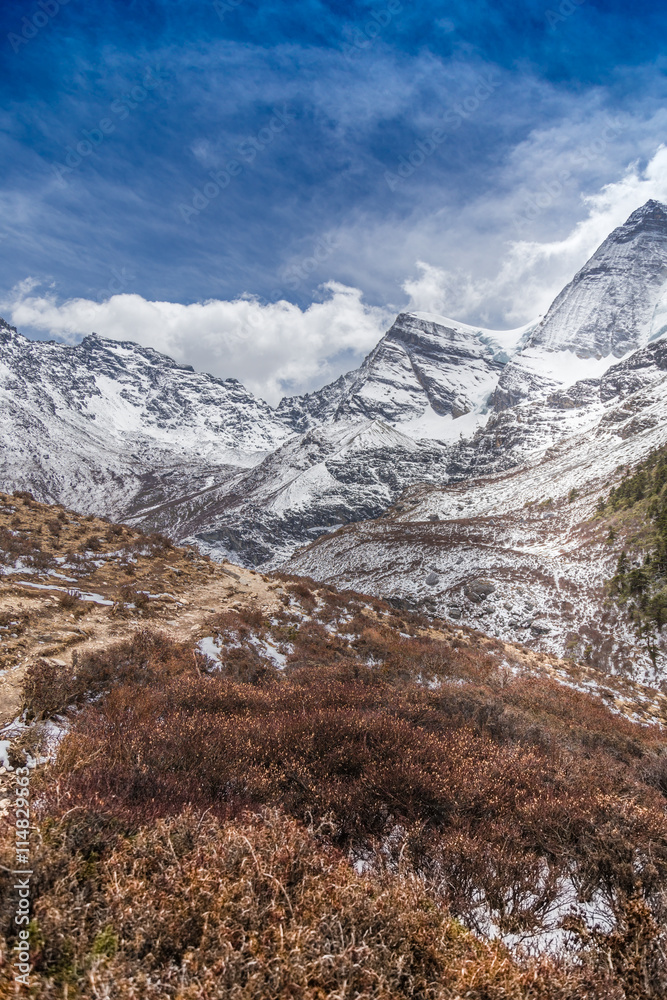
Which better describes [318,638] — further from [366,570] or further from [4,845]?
[366,570]

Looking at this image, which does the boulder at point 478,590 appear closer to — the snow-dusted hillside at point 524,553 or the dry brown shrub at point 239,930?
the snow-dusted hillside at point 524,553

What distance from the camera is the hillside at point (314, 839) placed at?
3.01m

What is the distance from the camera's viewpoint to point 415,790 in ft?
17.1

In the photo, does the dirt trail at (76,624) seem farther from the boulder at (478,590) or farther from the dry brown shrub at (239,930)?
the boulder at (478,590)

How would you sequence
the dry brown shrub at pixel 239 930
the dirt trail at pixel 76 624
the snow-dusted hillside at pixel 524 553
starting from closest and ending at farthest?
the dry brown shrub at pixel 239 930 → the dirt trail at pixel 76 624 → the snow-dusted hillside at pixel 524 553

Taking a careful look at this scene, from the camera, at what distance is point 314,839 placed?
4.31 metres

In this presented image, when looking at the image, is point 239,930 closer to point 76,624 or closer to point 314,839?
point 314,839

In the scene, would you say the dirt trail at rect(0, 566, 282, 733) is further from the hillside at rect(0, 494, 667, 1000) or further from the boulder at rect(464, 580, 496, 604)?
the boulder at rect(464, 580, 496, 604)

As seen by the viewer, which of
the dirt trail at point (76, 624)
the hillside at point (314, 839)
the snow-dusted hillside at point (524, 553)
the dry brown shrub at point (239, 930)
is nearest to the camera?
the dry brown shrub at point (239, 930)

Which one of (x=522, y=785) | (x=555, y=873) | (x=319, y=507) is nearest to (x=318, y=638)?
(x=522, y=785)

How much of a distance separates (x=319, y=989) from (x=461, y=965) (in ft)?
3.57

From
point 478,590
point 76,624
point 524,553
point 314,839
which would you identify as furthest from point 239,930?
point 524,553

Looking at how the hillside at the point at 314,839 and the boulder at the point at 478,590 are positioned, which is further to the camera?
the boulder at the point at 478,590

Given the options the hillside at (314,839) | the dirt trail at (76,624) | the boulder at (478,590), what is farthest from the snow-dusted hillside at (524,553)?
the hillside at (314,839)
